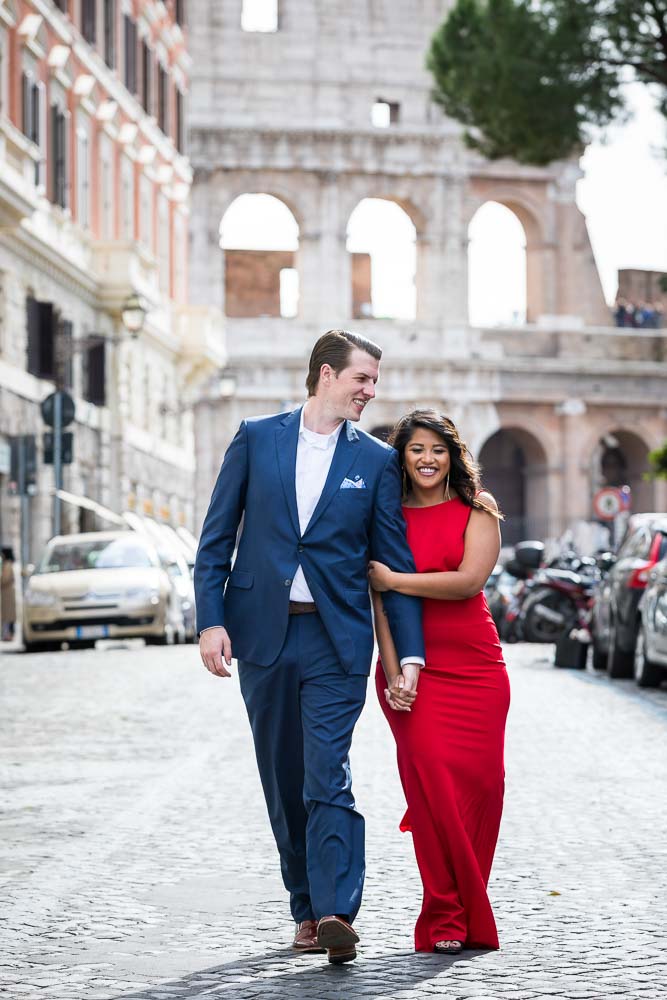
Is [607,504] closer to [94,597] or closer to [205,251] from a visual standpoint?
[205,251]

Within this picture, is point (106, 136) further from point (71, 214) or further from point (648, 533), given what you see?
point (648, 533)

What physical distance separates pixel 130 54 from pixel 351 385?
3896cm

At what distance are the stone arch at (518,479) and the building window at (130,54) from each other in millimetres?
21856

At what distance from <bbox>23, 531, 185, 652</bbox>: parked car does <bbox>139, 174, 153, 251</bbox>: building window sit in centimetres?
1918

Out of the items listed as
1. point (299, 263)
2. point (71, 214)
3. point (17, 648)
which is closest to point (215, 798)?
point (17, 648)

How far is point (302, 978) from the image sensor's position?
592 centimetres

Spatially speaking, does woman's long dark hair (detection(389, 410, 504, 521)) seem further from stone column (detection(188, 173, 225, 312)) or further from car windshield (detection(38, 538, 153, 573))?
stone column (detection(188, 173, 225, 312))

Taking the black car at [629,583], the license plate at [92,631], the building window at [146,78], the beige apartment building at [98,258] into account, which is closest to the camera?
the black car at [629,583]

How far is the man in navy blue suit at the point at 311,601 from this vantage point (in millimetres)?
6211

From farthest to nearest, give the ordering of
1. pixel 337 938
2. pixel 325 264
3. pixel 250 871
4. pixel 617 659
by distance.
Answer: pixel 325 264 < pixel 617 659 < pixel 250 871 < pixel 337 938

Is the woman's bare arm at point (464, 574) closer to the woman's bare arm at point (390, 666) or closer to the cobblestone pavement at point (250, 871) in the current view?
the woman's bare arm at point (390, 666)

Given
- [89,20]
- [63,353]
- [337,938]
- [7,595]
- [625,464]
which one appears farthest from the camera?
[625,464]

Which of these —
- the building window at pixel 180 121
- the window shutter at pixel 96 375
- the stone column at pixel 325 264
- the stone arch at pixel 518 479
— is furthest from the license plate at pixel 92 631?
the stone arch at pixel 518 479

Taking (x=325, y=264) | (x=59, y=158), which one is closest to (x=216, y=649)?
(x=59, y=158)
